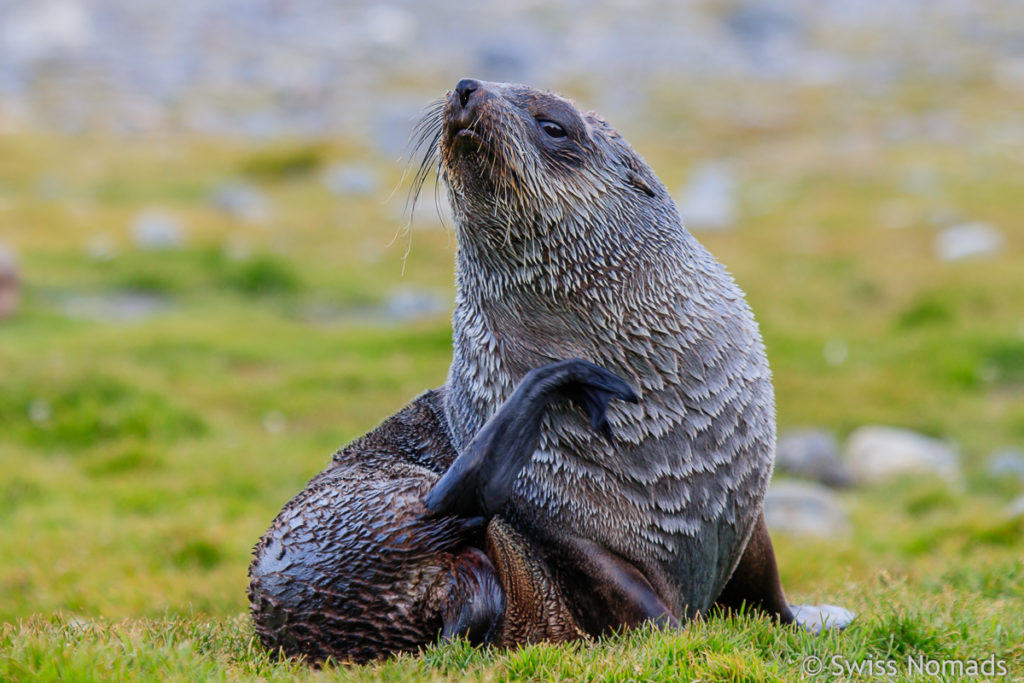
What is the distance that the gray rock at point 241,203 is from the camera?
84.2 ft

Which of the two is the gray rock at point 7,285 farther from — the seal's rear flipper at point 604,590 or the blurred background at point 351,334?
the seal's rear flipper at point 604,590

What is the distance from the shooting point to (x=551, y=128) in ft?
15.9

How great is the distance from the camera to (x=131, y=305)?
55.9 feet

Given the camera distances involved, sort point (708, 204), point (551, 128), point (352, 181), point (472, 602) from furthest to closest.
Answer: point (352, 181) < point (708, 204) < point (551, 128) < point (472, 602)

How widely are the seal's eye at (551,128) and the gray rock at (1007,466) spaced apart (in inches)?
275

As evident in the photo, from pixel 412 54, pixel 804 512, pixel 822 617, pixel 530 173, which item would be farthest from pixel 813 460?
pixel 412 54

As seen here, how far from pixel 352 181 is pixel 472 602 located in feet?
85.2

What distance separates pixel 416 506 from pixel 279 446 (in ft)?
21.6

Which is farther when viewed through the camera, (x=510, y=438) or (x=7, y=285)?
(x=7, y=285)

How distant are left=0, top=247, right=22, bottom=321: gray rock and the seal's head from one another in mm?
11979

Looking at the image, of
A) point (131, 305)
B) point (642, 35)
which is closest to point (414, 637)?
point (131, 305)

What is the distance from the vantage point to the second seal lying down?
13.8ft

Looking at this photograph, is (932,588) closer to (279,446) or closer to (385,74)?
(279,446)

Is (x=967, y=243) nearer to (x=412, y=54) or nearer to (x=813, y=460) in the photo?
(x=813, y=460)
